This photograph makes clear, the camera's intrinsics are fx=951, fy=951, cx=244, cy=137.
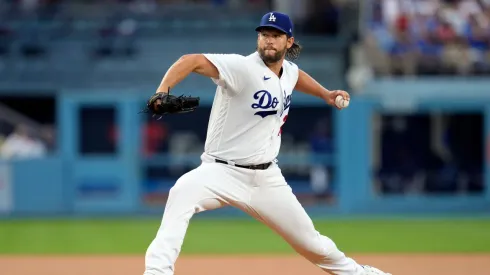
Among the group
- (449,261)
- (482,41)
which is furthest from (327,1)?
(449,261)

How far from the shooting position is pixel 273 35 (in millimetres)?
6113

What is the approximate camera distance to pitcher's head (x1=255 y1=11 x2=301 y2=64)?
606 centimetres

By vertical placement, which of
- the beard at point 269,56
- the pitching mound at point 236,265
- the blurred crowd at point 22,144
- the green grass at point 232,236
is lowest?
the green grass at point 232,236

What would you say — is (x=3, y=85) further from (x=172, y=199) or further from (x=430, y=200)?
(x=172, y=199)

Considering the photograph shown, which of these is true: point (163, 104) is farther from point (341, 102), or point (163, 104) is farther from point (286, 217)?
point (341, 102)

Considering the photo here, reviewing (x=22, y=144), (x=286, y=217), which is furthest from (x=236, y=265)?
(x=22, y=144)

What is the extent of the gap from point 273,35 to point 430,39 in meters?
13.3

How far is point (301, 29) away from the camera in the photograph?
68.0 feet

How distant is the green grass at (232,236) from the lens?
11.4 m

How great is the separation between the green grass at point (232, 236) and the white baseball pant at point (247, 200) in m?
4.85

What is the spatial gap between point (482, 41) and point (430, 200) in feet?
13.7

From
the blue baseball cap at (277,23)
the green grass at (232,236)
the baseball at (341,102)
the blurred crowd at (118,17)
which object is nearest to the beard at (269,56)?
the blue baseball cap at (277,23)

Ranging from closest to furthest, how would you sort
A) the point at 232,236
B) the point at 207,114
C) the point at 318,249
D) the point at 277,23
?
the point at 277,23 → the point at 318,249 → the point at 232,236 → the point at 207,114

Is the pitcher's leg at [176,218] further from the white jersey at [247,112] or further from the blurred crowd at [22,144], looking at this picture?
the blurred crowd at [22,144]
